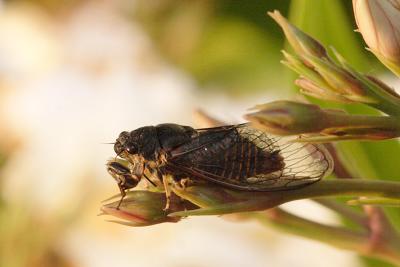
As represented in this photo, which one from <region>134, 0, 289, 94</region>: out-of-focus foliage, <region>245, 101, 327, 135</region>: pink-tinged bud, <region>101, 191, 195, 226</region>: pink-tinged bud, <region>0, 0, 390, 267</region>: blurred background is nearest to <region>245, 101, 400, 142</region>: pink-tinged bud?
<region>245, 101, 327, 135</region>: pink-tinged bud

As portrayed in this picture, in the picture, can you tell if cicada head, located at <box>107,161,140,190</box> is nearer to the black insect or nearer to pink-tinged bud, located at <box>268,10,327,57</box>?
the black insect

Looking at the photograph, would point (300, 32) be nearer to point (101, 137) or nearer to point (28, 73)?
point (101, 137)

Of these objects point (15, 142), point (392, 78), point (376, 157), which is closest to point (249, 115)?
point (376, 157)

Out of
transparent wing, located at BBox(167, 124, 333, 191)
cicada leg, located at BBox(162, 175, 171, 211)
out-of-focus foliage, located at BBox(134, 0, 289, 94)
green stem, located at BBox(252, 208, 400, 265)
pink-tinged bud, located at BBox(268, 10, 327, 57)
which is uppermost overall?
out-of-focus foliage, located at BBox(134, 0, 289, 94)

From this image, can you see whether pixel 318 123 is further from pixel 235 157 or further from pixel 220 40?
pixel 220 40

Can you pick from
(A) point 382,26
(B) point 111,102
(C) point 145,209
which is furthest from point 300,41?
(B) point 111,102

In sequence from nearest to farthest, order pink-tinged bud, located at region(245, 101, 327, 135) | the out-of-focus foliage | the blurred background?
pink-tinged bud, located at region(245, 101, 327, 135) < the blurred background < the out-of-focus foliage
